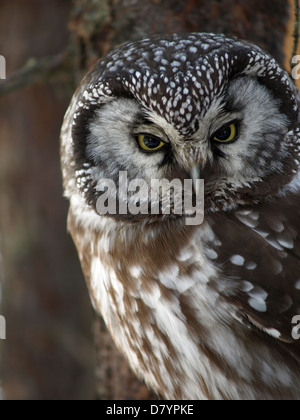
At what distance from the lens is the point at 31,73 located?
10.4 ft

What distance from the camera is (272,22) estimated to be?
116 inches

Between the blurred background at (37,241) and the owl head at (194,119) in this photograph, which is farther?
the blurred background at (37,241)


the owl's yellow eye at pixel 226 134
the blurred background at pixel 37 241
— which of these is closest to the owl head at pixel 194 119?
the owl's yellow eye at pixel 226 134

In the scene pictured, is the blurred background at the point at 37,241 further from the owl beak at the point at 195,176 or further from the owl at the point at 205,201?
the owl beak at the point at 195,176

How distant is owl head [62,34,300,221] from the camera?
2.02m

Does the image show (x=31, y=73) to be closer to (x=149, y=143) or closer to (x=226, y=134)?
(x=149, y=143)

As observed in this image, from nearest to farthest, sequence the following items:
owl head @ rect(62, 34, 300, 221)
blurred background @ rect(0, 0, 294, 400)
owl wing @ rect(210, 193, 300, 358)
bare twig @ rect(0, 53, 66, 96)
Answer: owl head @ rect(62, 34, 300, 221) → owl wing @ rect(210, 193, 300, 358) → bare twig @ rect(0, 53, 66, 96) → blurred background @ rect(0, 0, 294, 400)

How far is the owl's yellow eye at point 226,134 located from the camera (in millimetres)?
2084

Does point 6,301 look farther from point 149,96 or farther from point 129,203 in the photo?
point 149,96

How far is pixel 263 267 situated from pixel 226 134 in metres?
0.55

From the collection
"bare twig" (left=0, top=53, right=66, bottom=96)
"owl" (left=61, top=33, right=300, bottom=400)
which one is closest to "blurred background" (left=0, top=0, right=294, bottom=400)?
"bare twig" (left=0, top=53, right=66, bottom=96)

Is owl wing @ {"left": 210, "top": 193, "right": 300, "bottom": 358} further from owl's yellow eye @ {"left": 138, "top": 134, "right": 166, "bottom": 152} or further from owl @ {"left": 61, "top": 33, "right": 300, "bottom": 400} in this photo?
owl's yellow eye @ {"left": 138, "top": 134, "right": 166, "bottom": 152}
